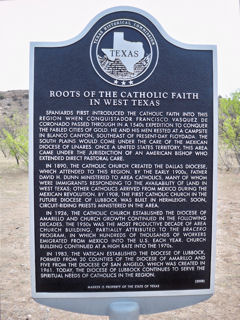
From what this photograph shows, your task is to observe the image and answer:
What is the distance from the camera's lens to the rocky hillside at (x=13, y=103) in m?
39.4

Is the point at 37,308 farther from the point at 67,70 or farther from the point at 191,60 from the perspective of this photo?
the point at 191,60

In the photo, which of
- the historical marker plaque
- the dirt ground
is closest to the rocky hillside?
the dirt ground

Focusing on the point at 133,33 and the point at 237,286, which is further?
the point at 237,286

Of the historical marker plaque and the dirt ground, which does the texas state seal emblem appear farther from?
the dirt ground

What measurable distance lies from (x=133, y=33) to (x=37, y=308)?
369cm

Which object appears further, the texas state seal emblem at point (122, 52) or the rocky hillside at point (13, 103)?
the rocky hillside at point (13, 103)

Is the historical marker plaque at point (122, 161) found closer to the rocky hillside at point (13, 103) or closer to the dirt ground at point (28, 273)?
the dirt ground at point (28, 273)

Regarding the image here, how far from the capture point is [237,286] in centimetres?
440

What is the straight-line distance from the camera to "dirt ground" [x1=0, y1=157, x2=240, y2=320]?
381cm

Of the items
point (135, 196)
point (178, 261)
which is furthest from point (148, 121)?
point (178, 261)

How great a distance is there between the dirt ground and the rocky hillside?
108 feet

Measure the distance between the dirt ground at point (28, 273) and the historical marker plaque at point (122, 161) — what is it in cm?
133

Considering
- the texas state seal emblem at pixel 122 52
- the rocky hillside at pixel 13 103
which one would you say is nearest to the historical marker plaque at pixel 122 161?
the texas state seal emblem at pixel 122 52

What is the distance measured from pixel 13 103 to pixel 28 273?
42.1 m
